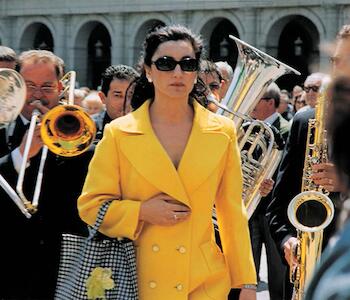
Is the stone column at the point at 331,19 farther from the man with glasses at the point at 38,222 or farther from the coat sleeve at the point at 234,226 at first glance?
the coat sleeve at the point at 234,226

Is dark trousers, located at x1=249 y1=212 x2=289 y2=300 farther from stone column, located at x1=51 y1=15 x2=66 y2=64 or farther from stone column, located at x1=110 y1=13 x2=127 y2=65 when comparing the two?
stone column, located at x1=51 y1=15 x2=66 y2=64

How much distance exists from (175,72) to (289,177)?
4.70 feet

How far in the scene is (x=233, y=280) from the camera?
3.83 meters

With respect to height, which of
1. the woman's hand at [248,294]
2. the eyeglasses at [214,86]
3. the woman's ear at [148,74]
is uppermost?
the eyeglasses at [214,86]

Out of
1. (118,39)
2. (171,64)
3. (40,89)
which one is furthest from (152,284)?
(118,39)

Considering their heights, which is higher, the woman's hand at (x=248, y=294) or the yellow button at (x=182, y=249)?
the yellow button at (x=182, y=249)

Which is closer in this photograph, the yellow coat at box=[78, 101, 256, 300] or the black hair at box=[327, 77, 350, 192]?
the black hair at box=[327, 77, 350, 192]

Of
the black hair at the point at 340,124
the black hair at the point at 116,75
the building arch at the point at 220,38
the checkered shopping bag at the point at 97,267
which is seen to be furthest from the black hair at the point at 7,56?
the building arch at the point at 220,38

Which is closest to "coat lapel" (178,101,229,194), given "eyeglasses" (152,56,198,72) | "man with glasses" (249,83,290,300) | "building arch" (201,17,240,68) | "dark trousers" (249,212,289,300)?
"eyeglasses" (152,56,198,72)

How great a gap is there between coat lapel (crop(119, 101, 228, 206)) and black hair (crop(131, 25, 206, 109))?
232 millimetres

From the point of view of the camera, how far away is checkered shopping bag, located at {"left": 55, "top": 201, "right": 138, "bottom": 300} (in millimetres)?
3514

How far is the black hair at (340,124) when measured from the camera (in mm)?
1612

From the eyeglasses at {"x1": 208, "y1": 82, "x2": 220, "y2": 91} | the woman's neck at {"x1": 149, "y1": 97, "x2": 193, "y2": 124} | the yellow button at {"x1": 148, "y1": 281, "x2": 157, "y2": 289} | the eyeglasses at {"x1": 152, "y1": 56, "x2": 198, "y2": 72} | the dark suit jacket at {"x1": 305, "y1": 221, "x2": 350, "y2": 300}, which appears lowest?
the yellow button at {"x1": 148, "y1": 281, "x2": 157, "y2": 289}

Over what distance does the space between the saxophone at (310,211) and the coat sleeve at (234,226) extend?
1.80ft
